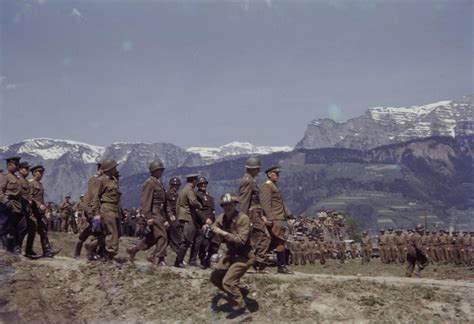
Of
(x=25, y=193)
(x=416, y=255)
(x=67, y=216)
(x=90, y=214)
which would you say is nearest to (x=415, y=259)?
(x=416, y=255)

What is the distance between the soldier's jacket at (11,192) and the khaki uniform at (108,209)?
1718mm

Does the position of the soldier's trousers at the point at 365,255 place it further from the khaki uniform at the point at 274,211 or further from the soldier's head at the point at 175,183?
the khaki uniform at the point at 274,211

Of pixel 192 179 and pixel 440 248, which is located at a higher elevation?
pixel 192 179

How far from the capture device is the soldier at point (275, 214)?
11.0 m

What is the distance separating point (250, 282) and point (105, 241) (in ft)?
12.0

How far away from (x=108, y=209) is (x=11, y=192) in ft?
7.26

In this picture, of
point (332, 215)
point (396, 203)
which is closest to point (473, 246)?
point (332, 215)

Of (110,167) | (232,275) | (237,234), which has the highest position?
(110,167)

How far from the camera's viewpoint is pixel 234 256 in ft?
30.4

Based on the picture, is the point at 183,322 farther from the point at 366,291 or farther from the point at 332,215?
the point at 332,215

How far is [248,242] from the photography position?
927cm

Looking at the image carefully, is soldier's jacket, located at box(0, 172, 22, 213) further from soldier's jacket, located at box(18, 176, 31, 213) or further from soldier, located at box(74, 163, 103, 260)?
soldier, located at box(74, 163, 103, 260)

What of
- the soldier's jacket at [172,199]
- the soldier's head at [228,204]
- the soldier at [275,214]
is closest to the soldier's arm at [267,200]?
the soldier at [275,214]

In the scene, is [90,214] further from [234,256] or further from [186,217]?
[234,256]
